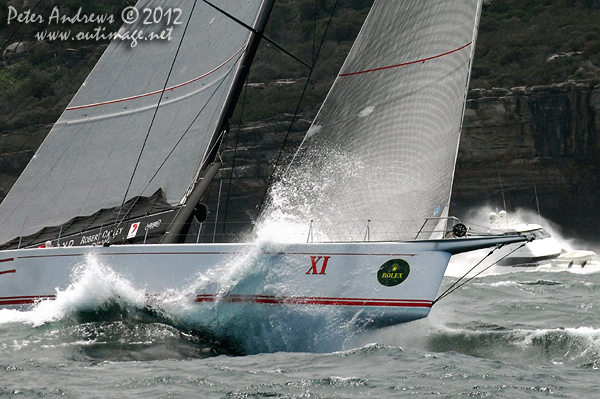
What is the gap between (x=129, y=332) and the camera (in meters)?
9.09

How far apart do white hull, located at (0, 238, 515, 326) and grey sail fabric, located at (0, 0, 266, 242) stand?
2.11 m

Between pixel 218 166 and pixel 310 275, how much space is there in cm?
300

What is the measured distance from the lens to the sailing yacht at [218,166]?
880 centimetres

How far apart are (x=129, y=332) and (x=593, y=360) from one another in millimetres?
4859

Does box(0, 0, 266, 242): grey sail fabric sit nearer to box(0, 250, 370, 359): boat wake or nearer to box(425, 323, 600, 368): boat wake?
box(0, 250, 370, 359): boat wake

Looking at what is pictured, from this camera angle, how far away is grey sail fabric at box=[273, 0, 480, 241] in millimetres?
9344

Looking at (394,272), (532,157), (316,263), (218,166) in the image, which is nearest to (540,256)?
(532,157)

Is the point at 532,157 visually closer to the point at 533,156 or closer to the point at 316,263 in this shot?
the point at 533,156

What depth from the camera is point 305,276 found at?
8.84m

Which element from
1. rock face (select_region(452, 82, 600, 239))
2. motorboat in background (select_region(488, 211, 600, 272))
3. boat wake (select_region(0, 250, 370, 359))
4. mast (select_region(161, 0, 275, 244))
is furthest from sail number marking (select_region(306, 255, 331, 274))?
rock face (select_region(452, 82, 600, 239))

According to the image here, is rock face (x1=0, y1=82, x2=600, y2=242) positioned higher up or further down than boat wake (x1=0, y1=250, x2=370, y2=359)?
higher up

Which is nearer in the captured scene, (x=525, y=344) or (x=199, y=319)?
(x=525, y=344)

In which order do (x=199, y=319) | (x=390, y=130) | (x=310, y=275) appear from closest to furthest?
(x=310, y=275), (x=199, y=319), (x=390, y=130)

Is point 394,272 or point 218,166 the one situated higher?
point 218,166
